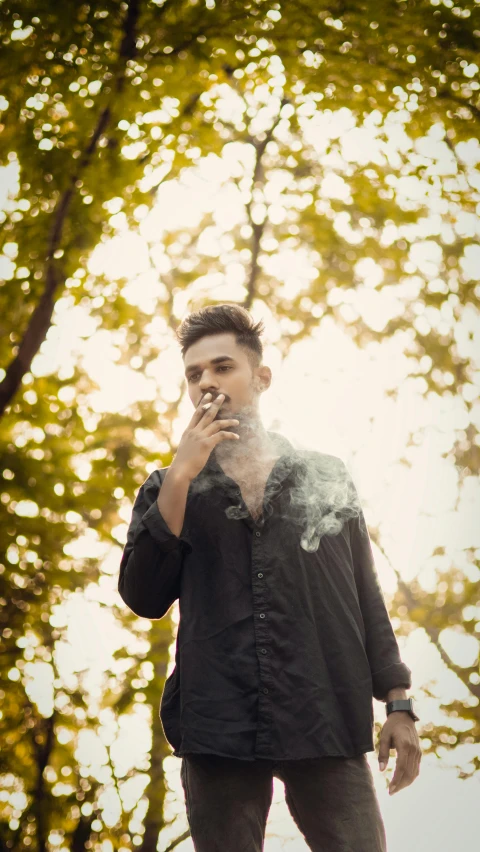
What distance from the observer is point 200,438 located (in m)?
1.95

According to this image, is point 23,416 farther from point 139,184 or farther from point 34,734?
point 34,734

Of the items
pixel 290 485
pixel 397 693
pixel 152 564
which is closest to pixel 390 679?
pixel 397 693

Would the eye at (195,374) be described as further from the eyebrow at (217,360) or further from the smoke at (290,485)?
the smoke at (290,485)

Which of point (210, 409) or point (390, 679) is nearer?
point (390, 679)

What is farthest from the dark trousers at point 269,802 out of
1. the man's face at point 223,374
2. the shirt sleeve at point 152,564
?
the man's face at point 223,374

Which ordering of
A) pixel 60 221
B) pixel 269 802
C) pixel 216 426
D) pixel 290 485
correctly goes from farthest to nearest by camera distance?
pixel 60 221 → pixel 290 485 → pixel 216 426 → pixel 269 802

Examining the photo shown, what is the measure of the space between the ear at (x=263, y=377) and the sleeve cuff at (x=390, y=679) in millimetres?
1017

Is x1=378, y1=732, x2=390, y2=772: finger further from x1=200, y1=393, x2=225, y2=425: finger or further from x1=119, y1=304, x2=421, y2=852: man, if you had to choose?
x1=200, y1=393, x2=225, y2=425: finger

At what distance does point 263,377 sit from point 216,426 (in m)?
0.56

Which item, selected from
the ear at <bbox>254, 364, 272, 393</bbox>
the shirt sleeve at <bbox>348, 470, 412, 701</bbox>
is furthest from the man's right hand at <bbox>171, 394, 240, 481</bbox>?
the shirt sleeve at <bbox>348, 470, 412, 701</bbox>

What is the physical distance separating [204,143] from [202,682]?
3.61m

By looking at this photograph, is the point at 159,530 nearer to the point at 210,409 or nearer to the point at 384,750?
the point at 210,409

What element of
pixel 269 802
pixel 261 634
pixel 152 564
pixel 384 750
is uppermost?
pixel 152 564

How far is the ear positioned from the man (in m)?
0.18
